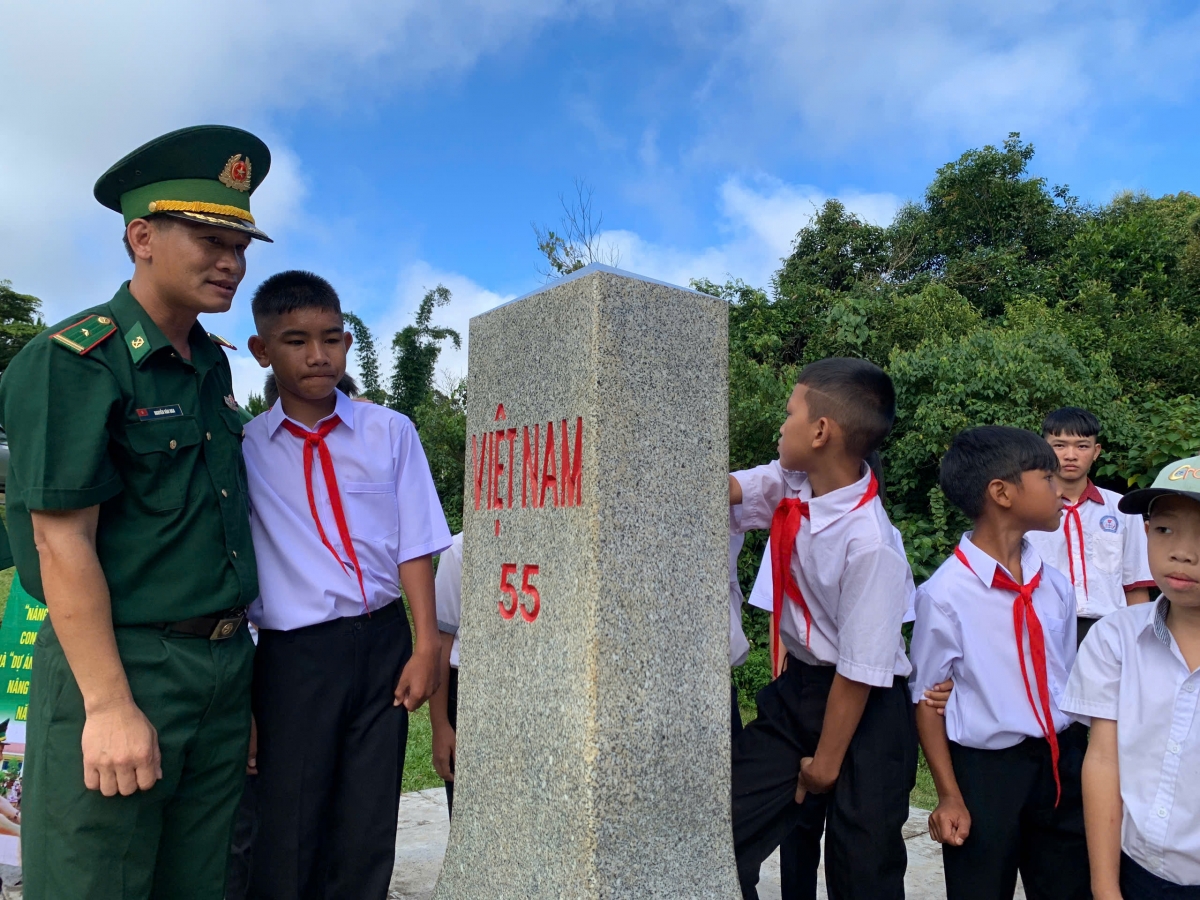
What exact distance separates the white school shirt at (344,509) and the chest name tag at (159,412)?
425mm

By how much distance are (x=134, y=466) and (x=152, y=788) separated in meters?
0.66

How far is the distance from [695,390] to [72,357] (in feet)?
4.36

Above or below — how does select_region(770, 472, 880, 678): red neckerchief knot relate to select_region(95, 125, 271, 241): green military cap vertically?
below

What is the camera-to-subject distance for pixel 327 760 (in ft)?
8.02

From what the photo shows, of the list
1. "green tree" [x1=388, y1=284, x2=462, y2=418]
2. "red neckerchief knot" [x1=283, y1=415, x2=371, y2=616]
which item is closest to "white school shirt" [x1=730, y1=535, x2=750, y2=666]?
"red neckerchief knot" [x1=283, y1=415, x2=371, y2=616]

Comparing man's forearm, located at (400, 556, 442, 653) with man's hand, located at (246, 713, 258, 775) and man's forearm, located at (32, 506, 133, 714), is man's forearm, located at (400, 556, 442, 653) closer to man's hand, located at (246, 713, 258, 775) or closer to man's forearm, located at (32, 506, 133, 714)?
man's hand, located at (246, 713, 258, 775)

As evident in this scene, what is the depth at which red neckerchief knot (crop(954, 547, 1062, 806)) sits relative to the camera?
253 cm

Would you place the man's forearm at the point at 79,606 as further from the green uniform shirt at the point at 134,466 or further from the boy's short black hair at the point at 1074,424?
the boy's short black hair at the point at 1074,424

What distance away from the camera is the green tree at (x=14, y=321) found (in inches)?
1050

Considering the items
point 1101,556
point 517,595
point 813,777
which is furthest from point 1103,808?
point 1101,556

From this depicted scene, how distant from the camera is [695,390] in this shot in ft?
7.41

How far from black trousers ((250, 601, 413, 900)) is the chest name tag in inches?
25.7

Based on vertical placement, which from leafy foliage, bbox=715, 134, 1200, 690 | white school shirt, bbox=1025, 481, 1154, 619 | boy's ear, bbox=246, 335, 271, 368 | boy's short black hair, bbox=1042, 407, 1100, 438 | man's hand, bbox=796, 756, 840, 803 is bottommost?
man's hand, bbox=796, 756, 840, 803

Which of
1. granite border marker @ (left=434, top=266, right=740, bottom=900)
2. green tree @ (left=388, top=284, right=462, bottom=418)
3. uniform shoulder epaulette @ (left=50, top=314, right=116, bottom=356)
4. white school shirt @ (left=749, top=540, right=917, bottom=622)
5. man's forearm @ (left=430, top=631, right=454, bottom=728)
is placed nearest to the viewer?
uniform shoulder epaulette @ (left=50, top=314, right=116, bottom=356)
